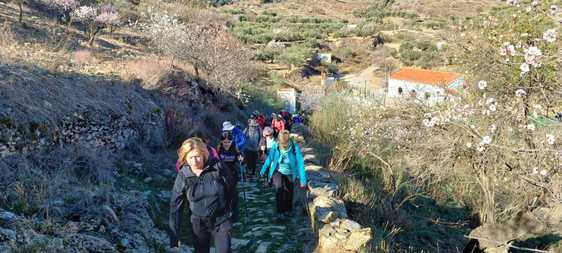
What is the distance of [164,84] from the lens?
38.7 ft

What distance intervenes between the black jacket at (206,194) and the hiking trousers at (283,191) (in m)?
2.15

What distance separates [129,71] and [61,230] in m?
7.44

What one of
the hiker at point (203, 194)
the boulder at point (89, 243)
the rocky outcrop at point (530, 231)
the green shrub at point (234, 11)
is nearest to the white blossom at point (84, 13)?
the boulder at point (89, 243)

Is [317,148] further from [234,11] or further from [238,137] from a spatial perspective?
[234,11]

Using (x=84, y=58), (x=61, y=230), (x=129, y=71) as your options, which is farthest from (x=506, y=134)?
(x=84, y=58)

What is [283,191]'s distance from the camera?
6.50 metres

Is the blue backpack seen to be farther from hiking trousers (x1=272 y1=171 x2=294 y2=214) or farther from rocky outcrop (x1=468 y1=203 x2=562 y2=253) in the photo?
rocky outcrop (x1=468 y1=203 x2=562 y2=253)

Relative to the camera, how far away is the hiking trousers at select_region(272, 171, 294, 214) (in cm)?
634

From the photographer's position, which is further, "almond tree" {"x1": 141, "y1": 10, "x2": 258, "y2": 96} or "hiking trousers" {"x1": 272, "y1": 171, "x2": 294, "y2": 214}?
"almond tree" {"x1": 141, "y1": 10, "x2": 258, "y2": 96}

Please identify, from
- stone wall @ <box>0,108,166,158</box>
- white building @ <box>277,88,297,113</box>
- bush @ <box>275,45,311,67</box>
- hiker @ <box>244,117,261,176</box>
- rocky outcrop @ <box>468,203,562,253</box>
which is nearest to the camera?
stone wall @ <box>0,108,166,158</box>

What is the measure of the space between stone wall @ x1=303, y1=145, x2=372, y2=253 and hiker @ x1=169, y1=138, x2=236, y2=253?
57.5 inches

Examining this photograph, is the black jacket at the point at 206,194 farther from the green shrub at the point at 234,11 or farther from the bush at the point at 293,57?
the green shrub at the point at 234,11

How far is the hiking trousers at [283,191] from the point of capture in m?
6.34

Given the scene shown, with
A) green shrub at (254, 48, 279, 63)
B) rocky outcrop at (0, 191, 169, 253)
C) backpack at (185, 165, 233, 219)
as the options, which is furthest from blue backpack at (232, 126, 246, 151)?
green shrub at (254, 48, 279, 63)
